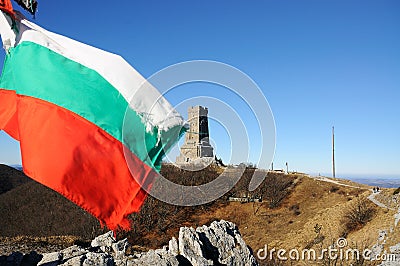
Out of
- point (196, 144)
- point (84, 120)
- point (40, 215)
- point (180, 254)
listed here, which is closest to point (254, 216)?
point (196, 144)

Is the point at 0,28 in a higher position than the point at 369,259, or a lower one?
higher

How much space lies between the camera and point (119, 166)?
13.8 feet

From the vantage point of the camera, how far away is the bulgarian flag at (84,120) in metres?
3.96

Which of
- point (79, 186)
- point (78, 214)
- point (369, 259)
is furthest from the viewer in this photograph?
point (78, 214)

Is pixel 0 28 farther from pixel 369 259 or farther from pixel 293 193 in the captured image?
pixel 293 193

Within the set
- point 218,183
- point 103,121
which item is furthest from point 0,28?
point 218,183

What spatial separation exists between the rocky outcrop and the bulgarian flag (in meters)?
2.22

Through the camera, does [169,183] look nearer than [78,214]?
No

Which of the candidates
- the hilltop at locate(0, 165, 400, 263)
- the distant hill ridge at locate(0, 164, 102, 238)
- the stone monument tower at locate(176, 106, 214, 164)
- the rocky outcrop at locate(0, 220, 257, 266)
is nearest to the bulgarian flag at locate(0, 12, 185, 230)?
the rocky outcrop at locate(0, 220, 257, 266)

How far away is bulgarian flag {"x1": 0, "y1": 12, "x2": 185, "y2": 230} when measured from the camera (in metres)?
3.96

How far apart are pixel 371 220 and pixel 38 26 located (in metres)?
18.3

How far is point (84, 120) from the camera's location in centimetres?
412

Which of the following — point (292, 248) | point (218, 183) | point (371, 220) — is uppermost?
point (218, 183)

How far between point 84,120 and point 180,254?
11.8ft
